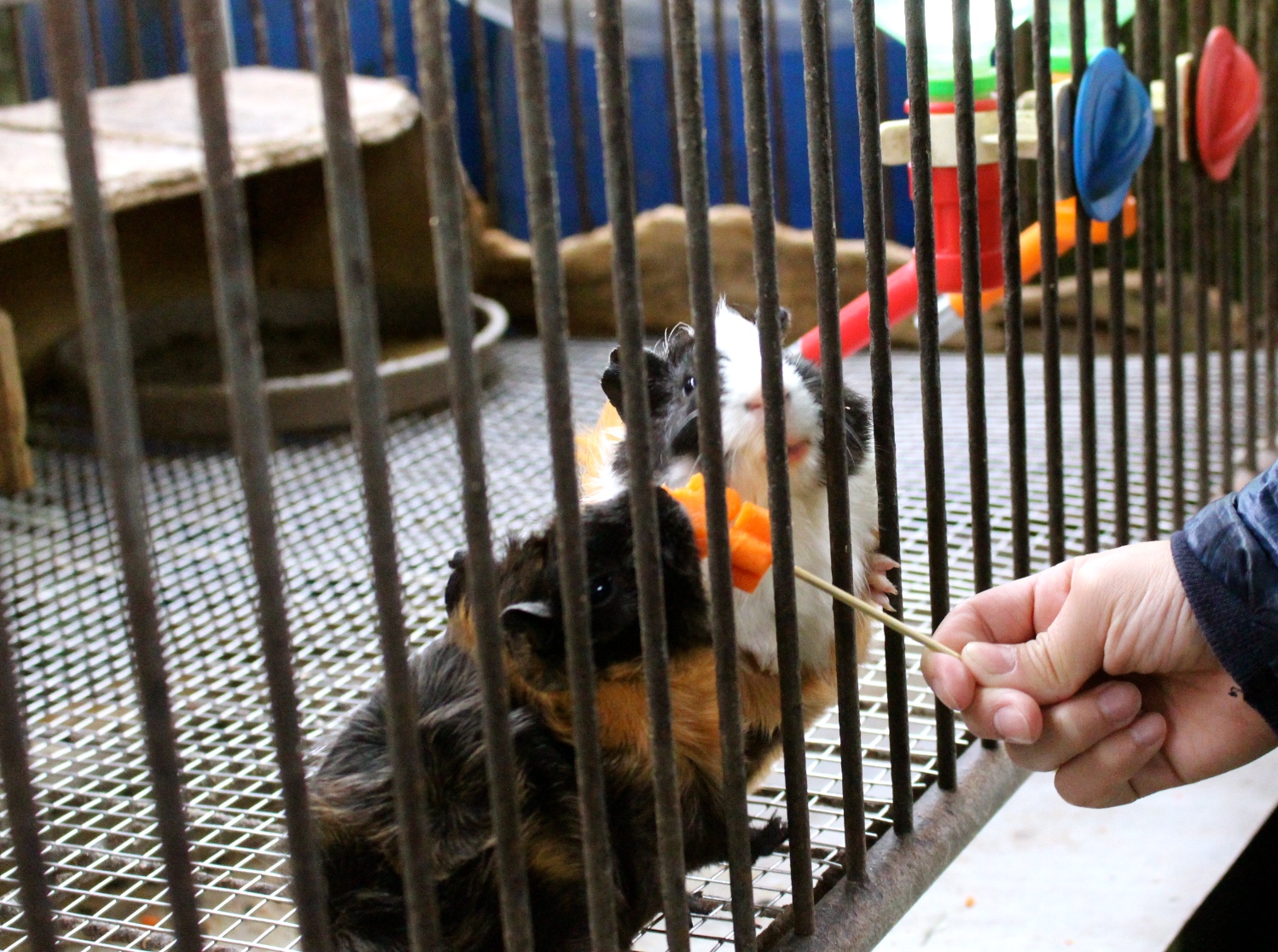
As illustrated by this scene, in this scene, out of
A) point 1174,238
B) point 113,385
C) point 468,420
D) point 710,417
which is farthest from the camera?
point 1174,238

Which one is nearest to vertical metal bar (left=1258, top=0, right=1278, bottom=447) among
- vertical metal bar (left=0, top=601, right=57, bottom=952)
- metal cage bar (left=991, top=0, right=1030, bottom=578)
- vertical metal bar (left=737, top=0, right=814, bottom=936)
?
metal cage bar (left=991, top=0, right=1030, bottom=578)

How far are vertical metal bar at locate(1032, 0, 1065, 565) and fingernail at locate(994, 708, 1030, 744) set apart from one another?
0.39 m

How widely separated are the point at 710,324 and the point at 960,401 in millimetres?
1877

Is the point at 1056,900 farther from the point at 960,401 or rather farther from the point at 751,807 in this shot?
the point at 960,401

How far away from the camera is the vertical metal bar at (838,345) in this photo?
0.91 m

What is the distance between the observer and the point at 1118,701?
1.03 m

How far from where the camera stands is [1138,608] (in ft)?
3.34

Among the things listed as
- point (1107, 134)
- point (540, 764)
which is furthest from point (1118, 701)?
point (1107, 134)

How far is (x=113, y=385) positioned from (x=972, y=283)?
799 mm

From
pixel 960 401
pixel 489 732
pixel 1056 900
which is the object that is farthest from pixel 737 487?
pixel 960 401

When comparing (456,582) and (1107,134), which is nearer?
(456,582)

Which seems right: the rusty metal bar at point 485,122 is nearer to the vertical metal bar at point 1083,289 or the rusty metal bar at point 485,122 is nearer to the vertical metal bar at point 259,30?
the vertical metal bar at point 259,30

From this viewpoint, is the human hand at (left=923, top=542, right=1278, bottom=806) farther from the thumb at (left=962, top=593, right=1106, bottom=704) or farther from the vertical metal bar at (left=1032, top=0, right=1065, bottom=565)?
the vertical metal bar at (left=1032, top=0, right=1065, bottom=565)

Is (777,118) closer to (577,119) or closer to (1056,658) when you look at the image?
(577,119)
